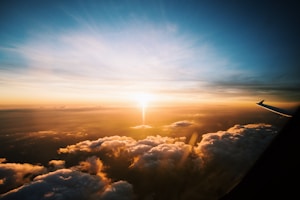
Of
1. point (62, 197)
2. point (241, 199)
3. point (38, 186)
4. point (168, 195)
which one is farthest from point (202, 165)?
point (241, 199)

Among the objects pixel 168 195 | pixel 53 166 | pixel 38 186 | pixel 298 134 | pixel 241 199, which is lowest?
pixel 168 195

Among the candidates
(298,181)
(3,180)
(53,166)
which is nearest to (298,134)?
(298,181)

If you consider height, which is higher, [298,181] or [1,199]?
[298,181]

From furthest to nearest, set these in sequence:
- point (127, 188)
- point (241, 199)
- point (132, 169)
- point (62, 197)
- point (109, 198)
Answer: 1. point (132, 169)
2. point (127, 188)
3. point (109, 198)
4. point (62, 197)
5. point (241, 199)

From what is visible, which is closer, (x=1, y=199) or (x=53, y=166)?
(x=1, y=199)

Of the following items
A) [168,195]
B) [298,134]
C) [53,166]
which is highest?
[298,134]

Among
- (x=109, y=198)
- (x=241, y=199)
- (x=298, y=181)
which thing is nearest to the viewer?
(x=298, y=181)

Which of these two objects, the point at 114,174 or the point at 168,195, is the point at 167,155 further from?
the point at 114,174

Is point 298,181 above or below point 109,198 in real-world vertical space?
above

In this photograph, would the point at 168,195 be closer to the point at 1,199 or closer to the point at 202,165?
the point at 202,165

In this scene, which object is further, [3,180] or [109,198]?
[3,180]
